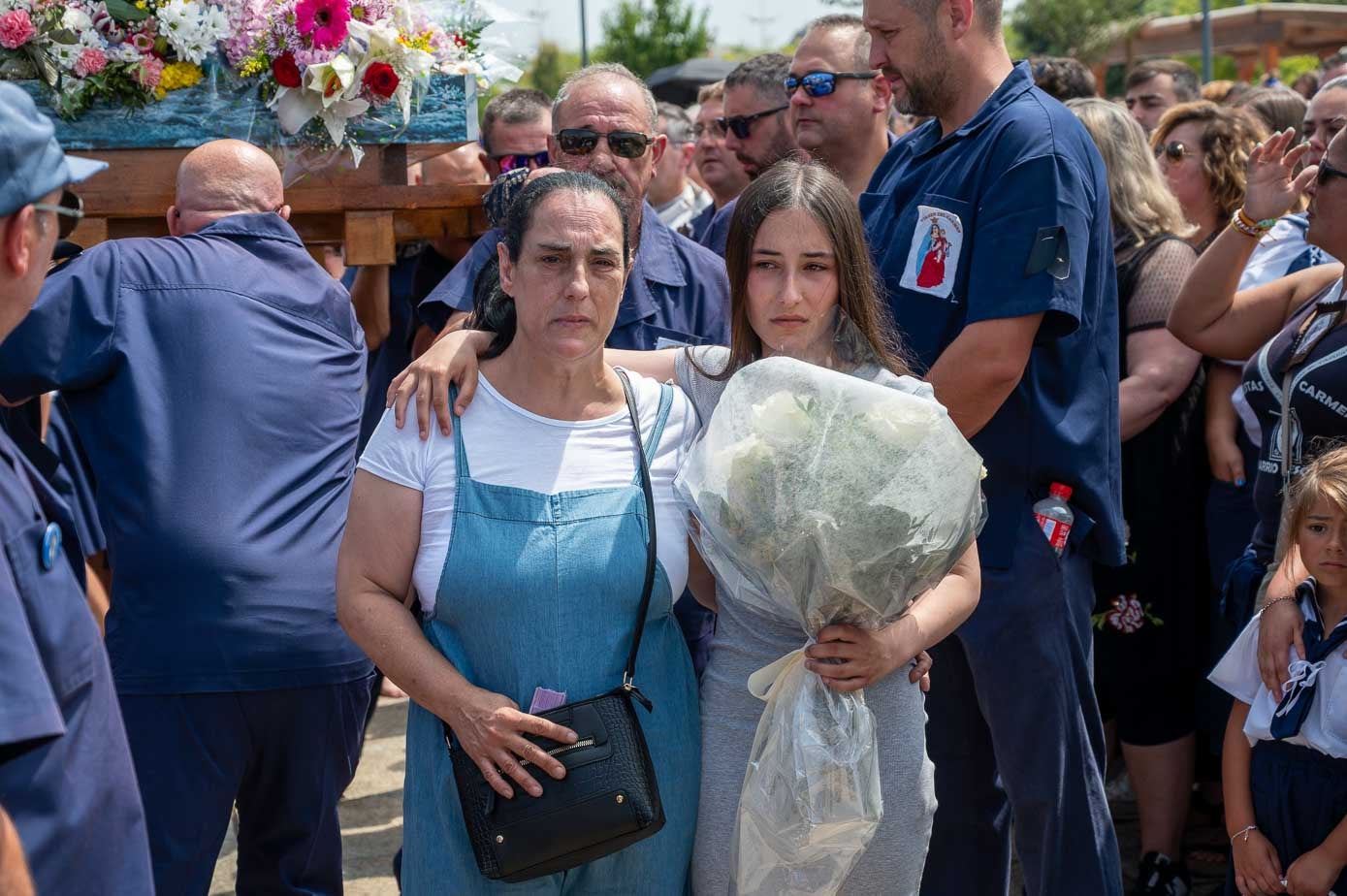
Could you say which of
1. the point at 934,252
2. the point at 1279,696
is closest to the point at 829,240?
the point at 934,252

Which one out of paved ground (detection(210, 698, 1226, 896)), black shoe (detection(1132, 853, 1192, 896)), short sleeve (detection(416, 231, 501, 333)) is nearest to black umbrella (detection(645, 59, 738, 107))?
paved ground (detection(210, 698, 1226, 896))

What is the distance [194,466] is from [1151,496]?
9.74 ft

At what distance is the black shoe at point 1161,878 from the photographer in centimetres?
421

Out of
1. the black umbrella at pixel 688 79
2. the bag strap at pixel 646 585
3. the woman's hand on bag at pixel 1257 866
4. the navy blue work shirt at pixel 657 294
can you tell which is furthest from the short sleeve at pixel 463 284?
the black umbrella at pixel 688 79

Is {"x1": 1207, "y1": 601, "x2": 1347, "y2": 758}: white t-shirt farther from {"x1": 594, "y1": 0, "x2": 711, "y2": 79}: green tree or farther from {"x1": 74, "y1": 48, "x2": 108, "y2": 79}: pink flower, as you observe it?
{"x1": 594, "y1": 0, "x2": 711, "y2": 79}: green tree

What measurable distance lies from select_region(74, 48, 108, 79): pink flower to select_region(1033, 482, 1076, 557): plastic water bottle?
2670 millimetres

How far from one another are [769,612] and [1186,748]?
7.81 feet

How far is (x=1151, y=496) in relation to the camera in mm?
4582

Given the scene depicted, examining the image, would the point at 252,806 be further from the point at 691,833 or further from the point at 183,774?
the point at 691,833

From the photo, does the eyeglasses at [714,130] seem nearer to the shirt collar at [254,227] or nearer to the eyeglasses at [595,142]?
the eyeglasses at [595,142]

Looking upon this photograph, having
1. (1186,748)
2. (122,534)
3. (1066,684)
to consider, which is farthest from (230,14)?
(1186,748)

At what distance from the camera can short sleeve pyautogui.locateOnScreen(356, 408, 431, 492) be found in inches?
103

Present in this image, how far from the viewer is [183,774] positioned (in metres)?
3.39

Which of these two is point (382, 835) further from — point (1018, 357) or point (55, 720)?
point (55, 720)
